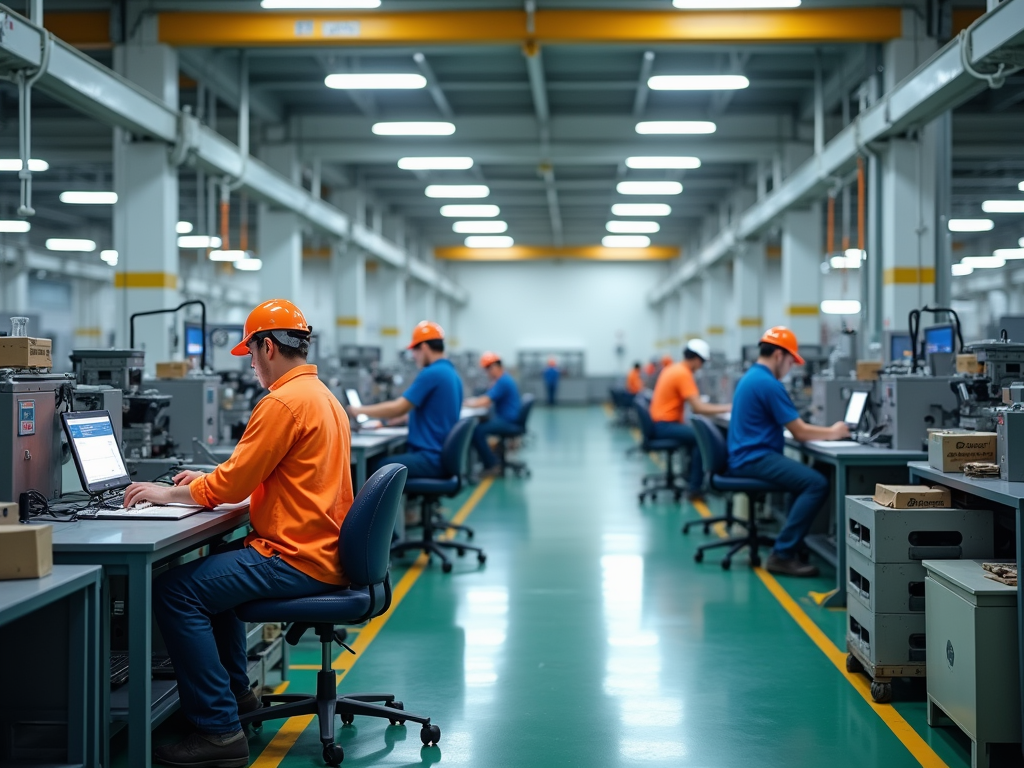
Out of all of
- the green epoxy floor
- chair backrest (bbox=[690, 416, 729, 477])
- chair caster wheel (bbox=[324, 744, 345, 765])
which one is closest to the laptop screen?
the green epoxy floor

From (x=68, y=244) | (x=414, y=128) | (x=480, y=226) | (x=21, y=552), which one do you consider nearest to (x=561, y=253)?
(x=480, y=226)

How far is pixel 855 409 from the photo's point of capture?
6.21 meters

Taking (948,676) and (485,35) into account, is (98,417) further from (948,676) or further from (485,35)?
(485,35)

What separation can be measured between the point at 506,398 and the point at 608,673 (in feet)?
21.8

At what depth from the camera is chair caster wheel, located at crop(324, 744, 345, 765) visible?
3.10 m

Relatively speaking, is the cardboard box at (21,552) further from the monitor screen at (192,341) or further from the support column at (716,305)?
the support column at (716,305)

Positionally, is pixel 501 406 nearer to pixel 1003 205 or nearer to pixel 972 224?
pixel 1003 205

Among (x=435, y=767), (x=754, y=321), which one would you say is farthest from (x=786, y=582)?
(x=754, y=321)

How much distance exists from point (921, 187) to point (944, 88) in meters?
1.73

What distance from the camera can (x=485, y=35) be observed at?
8453 mm

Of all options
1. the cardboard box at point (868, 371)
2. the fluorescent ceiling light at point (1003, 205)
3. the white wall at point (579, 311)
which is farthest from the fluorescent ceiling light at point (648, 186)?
the white wall at point (579, 311)

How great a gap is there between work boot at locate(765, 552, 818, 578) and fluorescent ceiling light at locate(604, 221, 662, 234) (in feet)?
51.0

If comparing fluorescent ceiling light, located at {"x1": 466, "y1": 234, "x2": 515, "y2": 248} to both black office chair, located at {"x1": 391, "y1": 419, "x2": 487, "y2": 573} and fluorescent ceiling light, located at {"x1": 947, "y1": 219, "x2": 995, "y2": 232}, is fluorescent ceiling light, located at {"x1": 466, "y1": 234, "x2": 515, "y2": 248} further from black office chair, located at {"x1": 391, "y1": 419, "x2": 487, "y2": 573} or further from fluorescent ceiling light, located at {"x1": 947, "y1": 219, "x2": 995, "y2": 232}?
black office chair, located at {"x1": 391, "y1": 419, "x2": 487, "y2": 573}

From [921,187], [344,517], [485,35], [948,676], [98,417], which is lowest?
[948,676]
